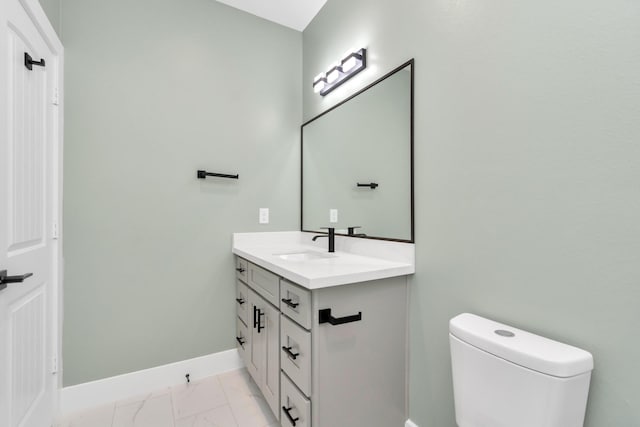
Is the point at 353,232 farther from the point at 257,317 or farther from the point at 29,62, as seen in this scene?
the point at 29,62

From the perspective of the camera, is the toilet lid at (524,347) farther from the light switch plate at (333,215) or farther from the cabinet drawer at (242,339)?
the cabinet drawer at (242,339)

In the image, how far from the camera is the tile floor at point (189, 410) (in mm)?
1604

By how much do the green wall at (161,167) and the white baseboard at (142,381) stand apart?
5 cm

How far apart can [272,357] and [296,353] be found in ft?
1.01

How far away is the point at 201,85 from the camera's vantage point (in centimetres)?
208

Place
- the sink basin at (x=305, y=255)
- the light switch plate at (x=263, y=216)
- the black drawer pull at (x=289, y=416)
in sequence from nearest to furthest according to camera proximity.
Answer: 1. the black drawer pull at (x=289, y=416)
2. the sink basin at (x=305, y=255)
3. the light switch plate at (x=263, y=216)

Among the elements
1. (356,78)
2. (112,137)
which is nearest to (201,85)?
(112,137)

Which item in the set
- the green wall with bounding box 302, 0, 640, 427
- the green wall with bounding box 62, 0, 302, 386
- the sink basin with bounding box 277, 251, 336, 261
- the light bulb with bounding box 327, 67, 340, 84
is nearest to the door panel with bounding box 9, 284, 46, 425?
the green wall with bounding box 62, 0, 302, 386

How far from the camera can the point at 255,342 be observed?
174 cm

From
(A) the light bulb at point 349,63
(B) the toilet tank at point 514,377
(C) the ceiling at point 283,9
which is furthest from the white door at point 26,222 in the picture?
(B) the toilet tank at point 514,377

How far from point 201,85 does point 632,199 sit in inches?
91.4

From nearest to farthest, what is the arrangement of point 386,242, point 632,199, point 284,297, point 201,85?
point 632,199
point 284,297
point 386,242
point 201,85

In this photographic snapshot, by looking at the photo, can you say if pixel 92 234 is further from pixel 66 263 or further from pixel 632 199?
pixel 632 199

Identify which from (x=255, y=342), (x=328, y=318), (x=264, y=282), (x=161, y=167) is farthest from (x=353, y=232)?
(x=161, y=167)
